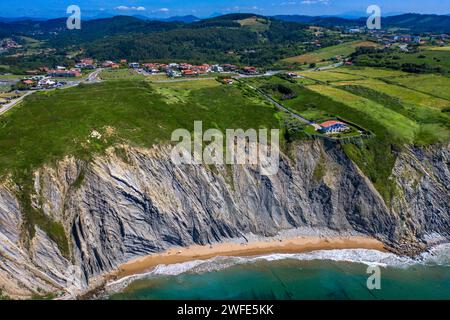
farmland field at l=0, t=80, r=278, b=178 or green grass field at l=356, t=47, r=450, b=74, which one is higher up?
green grass field at l=356, t=47, r=450, b=74

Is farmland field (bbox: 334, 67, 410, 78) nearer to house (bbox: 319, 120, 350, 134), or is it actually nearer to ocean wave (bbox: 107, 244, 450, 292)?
house (bbox: 319, 120, 350, 134)

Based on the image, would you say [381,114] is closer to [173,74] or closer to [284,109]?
[284,109]

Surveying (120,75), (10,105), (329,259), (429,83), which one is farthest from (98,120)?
(429,83)

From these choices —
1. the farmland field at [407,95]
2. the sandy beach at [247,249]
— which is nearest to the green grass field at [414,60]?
the farmland field at [407,95]

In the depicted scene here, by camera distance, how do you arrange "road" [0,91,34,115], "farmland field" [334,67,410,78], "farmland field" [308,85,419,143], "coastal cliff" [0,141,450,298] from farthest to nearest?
"farmland field" [334,67,410,78] < "farmland field" [308,85,419,143] < "road" [0,91,34,115] < "coastal cliff" [0,141,450,298]

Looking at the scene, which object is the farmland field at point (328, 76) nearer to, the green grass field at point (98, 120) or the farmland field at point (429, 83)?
the farmland field at point (429, 83)

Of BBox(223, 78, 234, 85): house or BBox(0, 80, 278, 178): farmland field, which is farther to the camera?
BBox(223, 78, 234, 85): house

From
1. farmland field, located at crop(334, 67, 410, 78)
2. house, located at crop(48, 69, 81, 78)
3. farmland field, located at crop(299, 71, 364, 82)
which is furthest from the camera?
farmland field, located at crop(334, 67, 410, 78)

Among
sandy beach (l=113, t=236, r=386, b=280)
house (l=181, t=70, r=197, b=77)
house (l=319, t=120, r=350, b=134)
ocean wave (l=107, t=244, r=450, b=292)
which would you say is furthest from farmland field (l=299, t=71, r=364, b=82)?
ocean wave (l=107, t=244, r=450, b=292)
